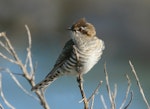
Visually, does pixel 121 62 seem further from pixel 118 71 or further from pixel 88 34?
pixel 88 34

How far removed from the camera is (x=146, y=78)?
12812mm

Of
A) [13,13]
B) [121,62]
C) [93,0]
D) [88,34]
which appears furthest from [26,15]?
[88,34]

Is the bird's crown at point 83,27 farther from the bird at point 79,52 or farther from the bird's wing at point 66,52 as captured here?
the bird's wing at point 66,52

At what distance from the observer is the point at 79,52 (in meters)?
6.17

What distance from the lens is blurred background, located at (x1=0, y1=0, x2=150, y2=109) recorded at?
1272cm

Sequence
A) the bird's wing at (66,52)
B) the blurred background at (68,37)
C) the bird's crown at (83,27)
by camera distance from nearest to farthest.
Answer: the bird's crown at (83,27)
the bird's wing at (66,52)
the blurred background at (68,37)

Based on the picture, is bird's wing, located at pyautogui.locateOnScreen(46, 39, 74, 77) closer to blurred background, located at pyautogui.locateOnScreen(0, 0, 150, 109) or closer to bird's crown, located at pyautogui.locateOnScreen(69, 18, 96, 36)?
bird's crown, located at pyautogui.locateOnScreen(69, 18, 96, 36)

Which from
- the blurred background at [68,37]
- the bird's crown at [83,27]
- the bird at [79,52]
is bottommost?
the blurred background at [68,37]

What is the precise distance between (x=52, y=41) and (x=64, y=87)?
8.71 ft

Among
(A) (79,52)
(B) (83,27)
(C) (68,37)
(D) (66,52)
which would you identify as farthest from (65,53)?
(C) (68,37)

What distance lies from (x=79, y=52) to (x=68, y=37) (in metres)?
7.94

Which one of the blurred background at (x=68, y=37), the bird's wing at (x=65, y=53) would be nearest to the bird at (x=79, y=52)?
the bird's wing at (x=65, y=53)

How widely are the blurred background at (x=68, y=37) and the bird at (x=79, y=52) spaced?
5386 millimetres

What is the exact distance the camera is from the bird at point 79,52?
19.9ft
